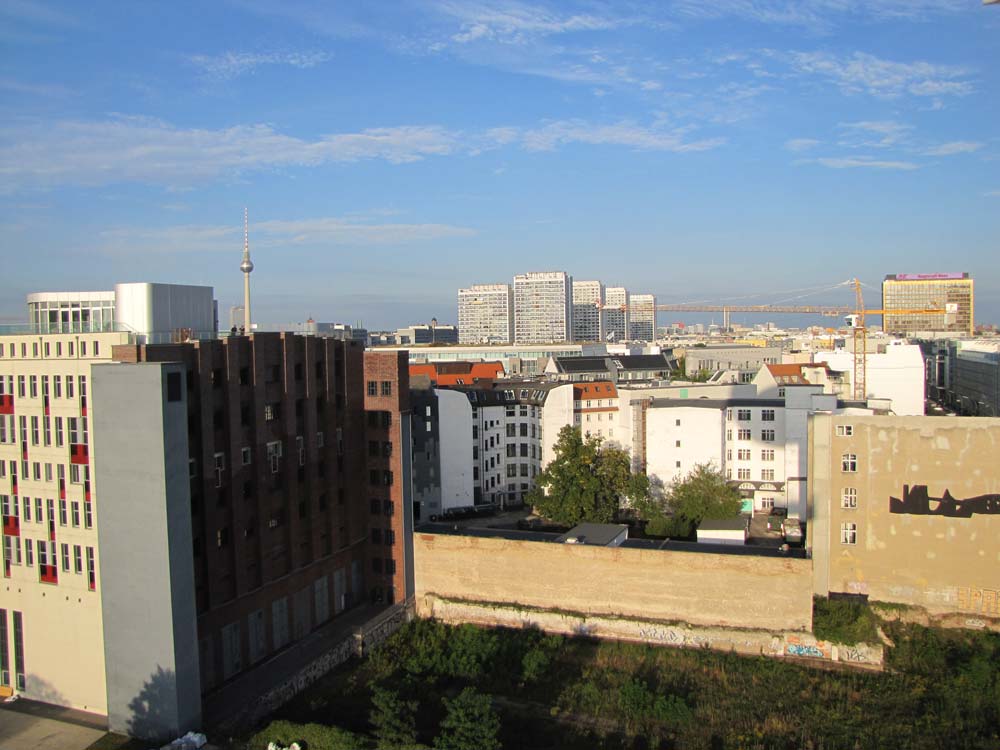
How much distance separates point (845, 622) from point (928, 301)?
146m

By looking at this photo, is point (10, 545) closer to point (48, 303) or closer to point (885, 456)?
point (48, 303)

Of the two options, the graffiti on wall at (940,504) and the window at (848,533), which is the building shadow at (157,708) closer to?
the window at (848,533)

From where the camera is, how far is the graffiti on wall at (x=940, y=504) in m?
25.6

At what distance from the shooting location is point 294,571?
25.9 metres

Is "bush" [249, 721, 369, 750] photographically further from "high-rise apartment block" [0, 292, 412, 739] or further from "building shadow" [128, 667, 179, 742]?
"building shadow" [128, 667, 179, 742]

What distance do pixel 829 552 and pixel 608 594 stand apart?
25.9 feet

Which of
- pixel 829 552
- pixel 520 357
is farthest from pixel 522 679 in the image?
pixel 520 357

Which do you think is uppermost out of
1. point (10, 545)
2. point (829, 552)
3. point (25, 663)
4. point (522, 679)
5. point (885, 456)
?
point (885, 456)

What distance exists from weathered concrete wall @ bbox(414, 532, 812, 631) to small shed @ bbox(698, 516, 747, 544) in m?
3.61

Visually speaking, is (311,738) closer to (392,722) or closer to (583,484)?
(392,722)

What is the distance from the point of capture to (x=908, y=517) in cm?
2642

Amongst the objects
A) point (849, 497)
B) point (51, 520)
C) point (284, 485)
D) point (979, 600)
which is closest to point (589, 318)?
point (849, 497)

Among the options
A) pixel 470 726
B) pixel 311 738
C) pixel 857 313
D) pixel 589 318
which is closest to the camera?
pixel 470 726

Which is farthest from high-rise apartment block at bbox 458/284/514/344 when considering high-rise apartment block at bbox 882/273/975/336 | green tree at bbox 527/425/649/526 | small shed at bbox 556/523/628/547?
small shed at bbox 556/523/628/547
